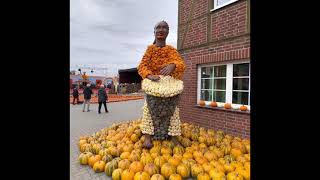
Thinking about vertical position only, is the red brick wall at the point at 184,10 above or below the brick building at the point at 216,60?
above

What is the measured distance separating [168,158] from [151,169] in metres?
0.53

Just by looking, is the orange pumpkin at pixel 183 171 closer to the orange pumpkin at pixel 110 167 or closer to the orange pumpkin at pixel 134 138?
the orange pumpkin at pixel 110 167

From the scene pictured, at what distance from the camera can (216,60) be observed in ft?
20.1

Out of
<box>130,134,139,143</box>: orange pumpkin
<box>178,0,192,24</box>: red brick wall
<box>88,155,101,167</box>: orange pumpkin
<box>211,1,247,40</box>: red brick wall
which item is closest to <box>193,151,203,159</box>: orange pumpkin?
<box>130,134,139,143</box>: orange pumpkin

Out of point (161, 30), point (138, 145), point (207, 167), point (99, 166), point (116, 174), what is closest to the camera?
Answer: point (116, 174)

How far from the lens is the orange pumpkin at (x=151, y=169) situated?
132 inches

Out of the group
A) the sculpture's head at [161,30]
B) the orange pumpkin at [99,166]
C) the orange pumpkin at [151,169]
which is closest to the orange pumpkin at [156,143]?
the orange pumpkin at [151,169]

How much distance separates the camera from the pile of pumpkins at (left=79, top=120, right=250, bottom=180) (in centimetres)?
330

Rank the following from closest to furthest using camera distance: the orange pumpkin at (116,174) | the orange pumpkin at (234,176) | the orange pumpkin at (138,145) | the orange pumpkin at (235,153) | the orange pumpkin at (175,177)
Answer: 1. the orange pumpkin at (234,176)
2. the orange pumpkin at (175,177)
3. the orange pumpkin at (116,174)
4. the orange pumpkin at (235,153)
5. the orange pumpkin at (138,145)

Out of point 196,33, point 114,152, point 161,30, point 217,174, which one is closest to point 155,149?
point 114,152

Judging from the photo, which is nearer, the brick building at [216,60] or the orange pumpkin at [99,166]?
the orange pumpkin at [99,166]

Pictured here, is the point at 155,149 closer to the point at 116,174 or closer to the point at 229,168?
the point at 116,174

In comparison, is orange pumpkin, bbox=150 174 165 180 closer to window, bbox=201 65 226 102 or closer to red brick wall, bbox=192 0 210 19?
window, bbox=201 65 226 102
